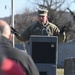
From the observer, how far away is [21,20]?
201ft

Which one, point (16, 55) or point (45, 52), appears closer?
point (16, 55)

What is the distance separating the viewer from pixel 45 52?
6.42 metres

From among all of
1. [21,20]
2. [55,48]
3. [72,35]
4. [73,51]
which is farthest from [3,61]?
[21,20]

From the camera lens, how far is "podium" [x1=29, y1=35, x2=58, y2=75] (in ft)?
20.9

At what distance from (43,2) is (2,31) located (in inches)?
2146

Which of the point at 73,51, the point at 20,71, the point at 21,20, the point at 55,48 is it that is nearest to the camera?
the point at 20,71

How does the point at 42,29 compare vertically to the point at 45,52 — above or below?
above

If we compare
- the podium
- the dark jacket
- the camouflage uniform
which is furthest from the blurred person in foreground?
the camouflage uniform

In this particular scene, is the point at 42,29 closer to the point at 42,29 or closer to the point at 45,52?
the point at 42,29

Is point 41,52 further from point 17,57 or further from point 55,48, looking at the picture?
point 17,57

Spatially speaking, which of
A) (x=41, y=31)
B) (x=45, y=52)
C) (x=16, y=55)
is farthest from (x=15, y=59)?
(x=41, y=31)

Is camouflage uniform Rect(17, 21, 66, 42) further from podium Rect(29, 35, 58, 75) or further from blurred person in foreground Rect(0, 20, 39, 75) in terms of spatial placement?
blurred person in foreground Rect(0, 20, 39, 75)

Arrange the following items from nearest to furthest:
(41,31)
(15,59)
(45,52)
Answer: (15,59), (45,52), (41,31)

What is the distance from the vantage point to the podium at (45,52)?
20.9 ft
